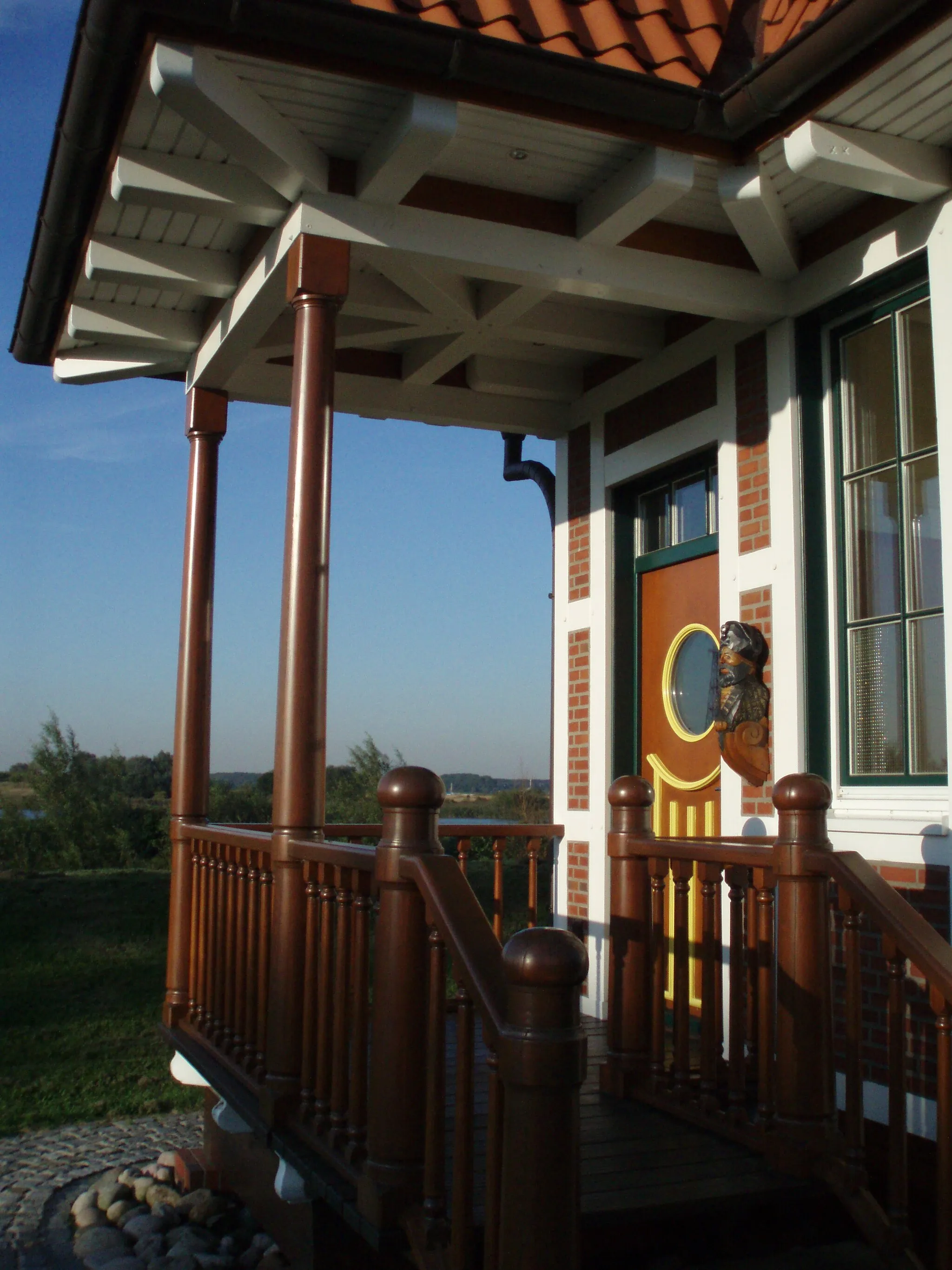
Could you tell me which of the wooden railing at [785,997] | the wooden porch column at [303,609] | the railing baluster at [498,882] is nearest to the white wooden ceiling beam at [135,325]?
the wooden porch column at [303,609]

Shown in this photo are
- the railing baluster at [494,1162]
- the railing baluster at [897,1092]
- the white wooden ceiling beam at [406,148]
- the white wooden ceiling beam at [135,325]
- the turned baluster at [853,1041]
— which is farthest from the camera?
the white wooden ceiling beam at [135,325]

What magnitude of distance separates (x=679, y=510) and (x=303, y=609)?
2384 millimetres

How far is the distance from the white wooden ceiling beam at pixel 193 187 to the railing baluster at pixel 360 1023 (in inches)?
100

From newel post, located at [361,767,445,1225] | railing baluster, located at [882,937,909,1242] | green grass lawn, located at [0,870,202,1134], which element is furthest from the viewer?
green grass lawn, located at [0,870,202,1134]

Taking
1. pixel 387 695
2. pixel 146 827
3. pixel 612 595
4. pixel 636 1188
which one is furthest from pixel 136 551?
pixel 636 1188

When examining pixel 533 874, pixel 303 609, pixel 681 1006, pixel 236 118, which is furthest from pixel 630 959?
pixel 236 118

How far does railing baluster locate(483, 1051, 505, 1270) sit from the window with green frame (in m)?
2.39

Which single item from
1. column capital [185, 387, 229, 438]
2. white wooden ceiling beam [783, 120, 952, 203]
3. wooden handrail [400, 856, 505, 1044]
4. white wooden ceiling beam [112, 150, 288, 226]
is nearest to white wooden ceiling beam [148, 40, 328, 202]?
white wooden ceiling beam [112, 150, 288, 226]

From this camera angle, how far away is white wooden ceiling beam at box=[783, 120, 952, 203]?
12.5 ft

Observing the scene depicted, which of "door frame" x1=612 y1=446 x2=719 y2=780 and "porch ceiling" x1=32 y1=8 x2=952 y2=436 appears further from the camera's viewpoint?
"door frame" x1=612 y1=446 x2=719 y2=780

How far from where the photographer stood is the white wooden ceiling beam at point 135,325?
18.5 ft

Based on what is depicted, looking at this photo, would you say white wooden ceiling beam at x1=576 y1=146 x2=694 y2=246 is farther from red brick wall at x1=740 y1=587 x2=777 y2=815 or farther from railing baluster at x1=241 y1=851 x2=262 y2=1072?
railing baluster at x1=241 y1=851 x2=262 y2=1072

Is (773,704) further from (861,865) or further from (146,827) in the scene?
(146,827)

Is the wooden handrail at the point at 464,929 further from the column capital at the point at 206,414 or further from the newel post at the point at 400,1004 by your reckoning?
the column capital at the point at 206,414
